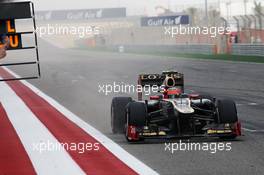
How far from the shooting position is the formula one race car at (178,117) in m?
12.1

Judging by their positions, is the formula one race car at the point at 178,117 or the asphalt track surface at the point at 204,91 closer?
the asphalt track surface at the point at 204,91

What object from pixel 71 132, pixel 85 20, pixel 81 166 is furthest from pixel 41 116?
pixel 85 20

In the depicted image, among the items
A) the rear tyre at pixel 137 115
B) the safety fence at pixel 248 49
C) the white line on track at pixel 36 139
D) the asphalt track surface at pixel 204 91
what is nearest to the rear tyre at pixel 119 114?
the asphalt track surface at pixel 204 91

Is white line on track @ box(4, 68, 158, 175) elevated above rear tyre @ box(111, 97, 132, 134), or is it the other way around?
rear tyre @ box(111, 97, 132, 134)

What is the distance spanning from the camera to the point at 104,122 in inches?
616

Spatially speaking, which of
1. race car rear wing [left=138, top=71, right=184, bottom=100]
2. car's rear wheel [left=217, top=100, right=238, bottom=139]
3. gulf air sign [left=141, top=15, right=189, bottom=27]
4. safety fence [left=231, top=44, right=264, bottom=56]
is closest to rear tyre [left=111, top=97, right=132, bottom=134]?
race car rear wing [left=138, top=71, right=184, bottom=100]

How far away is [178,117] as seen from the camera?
12.0 meters

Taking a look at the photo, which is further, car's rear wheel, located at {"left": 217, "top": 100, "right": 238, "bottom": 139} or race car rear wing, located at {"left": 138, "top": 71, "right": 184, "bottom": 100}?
race car rear wing, located at {"left": 138, "top": 71, "right": 184, "bottom": 100}

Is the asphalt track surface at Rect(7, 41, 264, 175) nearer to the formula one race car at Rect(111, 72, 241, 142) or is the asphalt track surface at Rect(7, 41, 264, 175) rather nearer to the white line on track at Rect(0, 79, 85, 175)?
the formula one race car at Rect(111, 72, 241, 142)

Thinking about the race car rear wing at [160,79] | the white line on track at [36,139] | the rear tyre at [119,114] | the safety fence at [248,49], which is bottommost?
the safety fence at [248,49]

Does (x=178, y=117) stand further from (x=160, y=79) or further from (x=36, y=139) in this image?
(x=36, y=139)

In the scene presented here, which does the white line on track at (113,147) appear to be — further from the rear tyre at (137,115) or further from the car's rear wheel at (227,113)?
the car's rear wheel at (227,113)

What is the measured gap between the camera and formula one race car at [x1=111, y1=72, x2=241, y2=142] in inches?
475

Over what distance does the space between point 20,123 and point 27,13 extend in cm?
377
